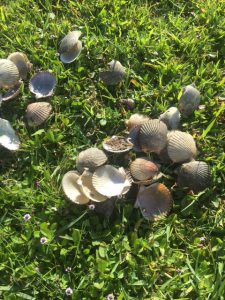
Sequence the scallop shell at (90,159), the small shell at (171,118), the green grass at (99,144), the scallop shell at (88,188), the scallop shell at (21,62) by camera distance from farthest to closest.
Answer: the scallop shell at (21,62) < the small shell at (171,118) < the scallop shell at (90,159) < the scallop shell at (88,188) < the green grass at (99,144)

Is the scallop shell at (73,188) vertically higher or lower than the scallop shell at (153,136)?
lower

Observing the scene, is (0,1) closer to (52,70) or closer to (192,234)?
(52,70)

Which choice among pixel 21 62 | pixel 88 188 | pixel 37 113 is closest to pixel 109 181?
pixel 88 188

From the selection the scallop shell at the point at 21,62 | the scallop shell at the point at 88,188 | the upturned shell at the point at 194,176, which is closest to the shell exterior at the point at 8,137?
the scallop shell at the point at 21,62

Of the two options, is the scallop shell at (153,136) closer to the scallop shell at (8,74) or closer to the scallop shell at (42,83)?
the scallop shell at (42,83)

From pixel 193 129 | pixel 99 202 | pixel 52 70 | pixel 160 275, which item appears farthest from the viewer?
pixel 52 70

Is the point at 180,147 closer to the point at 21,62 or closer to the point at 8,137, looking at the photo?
the point at 8,137

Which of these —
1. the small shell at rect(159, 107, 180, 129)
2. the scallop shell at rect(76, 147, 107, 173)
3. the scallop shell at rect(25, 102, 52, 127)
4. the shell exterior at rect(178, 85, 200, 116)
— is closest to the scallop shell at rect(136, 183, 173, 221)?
the scallop shell at rect(76, 147, 107, 173)

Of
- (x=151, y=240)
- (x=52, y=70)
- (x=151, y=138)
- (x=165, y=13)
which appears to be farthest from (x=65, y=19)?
(x=151, y=240)
